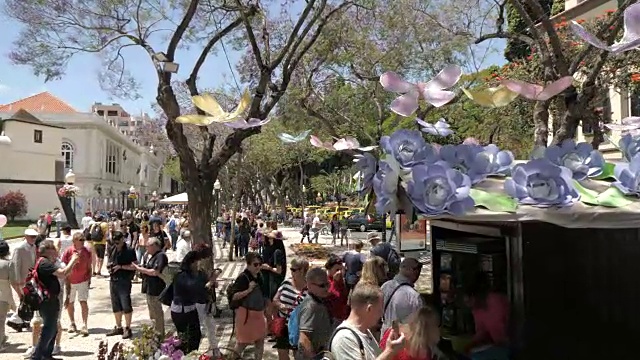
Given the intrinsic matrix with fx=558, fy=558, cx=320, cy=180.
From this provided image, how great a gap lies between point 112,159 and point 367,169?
62.1m

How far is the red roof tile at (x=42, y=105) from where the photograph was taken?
172 ft

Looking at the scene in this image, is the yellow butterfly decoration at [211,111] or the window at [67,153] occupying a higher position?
the window at [67,153]

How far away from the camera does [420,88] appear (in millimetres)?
3852

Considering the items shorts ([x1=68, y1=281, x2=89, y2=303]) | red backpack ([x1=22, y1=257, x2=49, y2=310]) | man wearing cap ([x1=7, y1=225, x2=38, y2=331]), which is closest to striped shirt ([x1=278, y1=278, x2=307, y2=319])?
red backpack ([x1=22, y1=257, x2=49, y2=310])

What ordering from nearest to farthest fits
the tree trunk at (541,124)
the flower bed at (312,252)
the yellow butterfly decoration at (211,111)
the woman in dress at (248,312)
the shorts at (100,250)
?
1. the yellow butterfly decoration at (211,111)
2. the woman in dress at (248,312)
3. the tree trunk at (541,124)
4. the shorts at (100,250)
5. the flower bed at (312,252)

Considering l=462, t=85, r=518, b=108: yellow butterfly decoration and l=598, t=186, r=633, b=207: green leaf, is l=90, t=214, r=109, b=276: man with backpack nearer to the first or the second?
l=462, t=85, r=518, b=108: yellow butterfly decoration

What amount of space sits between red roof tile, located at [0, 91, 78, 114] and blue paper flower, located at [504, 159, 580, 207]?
55953mm

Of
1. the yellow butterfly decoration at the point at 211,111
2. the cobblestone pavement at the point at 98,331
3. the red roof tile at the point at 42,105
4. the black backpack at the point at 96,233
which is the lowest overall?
the cobblestone pavement at the point at 98,331

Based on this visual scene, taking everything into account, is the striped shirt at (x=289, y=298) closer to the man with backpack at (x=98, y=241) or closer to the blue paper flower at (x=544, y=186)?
the blue paper flower at (x=544, y=186)

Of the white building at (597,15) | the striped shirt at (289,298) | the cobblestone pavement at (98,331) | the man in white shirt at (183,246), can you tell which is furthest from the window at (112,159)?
the striped shirt at (289,298)

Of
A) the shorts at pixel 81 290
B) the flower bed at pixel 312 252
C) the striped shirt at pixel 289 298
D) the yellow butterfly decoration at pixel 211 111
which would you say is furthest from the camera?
the flower bed at pixel 312 252

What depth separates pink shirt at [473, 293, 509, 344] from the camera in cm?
458

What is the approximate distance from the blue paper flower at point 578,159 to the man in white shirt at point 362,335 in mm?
1641

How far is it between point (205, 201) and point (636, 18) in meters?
8.25
